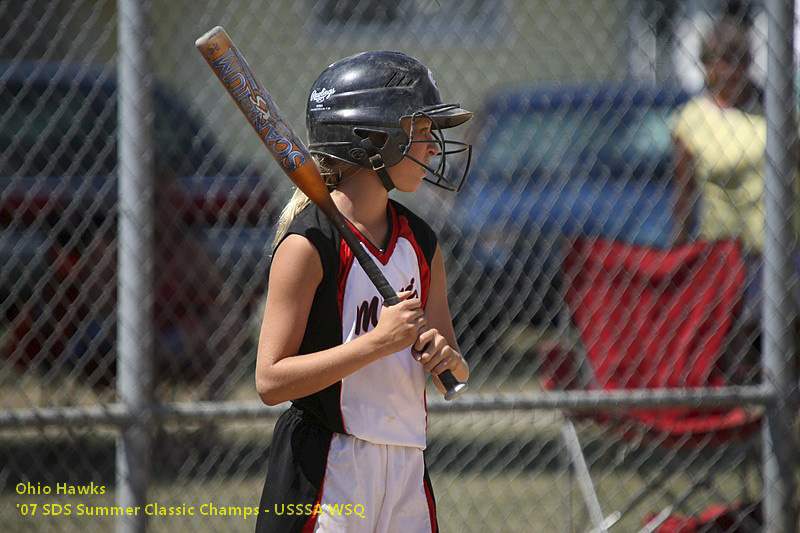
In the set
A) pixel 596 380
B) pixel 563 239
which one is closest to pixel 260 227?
pixel 563 239

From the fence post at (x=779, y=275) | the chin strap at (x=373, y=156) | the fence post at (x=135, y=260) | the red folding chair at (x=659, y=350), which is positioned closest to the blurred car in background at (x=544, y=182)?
the red folding chair at (x=659, y=350)

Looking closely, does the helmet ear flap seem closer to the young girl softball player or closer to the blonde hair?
the young girl softball player

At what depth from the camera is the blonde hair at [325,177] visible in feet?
7.30

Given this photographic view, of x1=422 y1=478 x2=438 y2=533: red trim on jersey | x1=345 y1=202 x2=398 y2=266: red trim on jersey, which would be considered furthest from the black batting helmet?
x1=422 y1=478 x2=438 y2=533: red trim on jersey

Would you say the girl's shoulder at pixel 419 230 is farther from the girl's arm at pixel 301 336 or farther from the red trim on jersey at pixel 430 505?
the red trim on jersey at pixel 430 505

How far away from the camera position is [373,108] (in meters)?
2.11

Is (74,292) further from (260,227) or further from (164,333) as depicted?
(260,227)

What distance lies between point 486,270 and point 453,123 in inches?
154

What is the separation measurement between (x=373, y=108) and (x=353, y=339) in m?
0.54

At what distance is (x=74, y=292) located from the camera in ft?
14.0

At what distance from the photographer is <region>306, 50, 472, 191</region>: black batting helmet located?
83.0 inches

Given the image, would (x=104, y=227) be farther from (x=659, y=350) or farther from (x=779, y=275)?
(x=779, y=275)

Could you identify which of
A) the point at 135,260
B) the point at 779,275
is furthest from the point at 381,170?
the point at 779,275

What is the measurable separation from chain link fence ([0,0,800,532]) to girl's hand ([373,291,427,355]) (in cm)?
142
